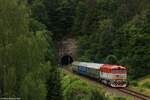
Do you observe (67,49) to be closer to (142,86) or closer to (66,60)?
(66,60)

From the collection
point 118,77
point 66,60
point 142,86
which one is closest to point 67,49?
point 66,60

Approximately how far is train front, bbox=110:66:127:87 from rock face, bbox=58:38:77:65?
155 ft

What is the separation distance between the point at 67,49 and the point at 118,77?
2011 inches

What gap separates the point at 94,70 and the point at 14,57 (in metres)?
30.3

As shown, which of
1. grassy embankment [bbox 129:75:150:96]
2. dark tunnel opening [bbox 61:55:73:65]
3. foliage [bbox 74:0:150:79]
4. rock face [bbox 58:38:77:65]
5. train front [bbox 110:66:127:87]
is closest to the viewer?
grassy embankment [bbox 129:75:150:96]

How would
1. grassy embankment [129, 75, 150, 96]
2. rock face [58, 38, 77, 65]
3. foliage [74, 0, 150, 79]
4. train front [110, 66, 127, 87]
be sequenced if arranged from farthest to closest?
rock face [58, 38, 77, 65] < foliage [74, 0, 150, 79] < train front [110, 66, 127, 87] < grassy embankment [129, 75, 150, 96]

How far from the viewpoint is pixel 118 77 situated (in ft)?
180

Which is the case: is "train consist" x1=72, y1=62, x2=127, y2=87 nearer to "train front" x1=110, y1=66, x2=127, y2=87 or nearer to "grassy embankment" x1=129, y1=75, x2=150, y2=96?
"train front" x1=110, y1=66, x2=127, y2=87

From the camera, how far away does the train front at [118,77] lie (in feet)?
179

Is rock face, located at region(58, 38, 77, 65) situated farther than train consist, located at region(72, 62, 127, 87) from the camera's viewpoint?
Yes

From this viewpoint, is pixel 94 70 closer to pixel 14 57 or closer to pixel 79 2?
pixel 14 57

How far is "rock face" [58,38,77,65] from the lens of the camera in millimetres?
103956

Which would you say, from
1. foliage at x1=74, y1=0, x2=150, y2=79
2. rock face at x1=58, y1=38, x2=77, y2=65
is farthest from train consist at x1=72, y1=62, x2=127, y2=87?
rock face at x1=58, y1=38, x2=77, y2=65

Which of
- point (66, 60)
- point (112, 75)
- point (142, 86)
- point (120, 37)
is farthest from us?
point (66, 60)
